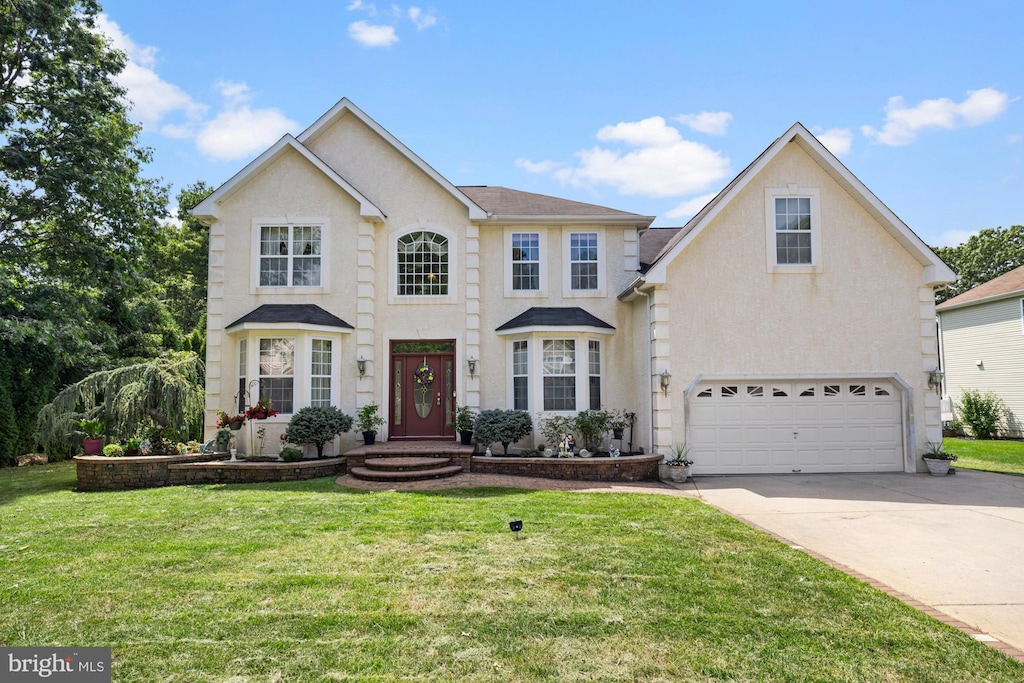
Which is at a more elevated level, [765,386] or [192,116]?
[192,116]

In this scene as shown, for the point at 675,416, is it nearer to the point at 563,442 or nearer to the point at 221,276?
the point at 563,442

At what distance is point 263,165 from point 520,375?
7.86m

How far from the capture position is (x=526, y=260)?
14.8 m

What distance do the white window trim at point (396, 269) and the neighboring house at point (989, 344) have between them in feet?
63.9

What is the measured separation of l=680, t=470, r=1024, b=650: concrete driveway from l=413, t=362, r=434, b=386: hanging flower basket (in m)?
6.40

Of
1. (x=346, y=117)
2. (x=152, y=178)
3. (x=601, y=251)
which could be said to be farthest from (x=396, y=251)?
(x=152, y=178)

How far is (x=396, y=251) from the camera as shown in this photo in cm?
1446

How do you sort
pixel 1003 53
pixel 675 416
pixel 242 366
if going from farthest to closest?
pixel 242 366
pixel 675 416
pixel 1003 53

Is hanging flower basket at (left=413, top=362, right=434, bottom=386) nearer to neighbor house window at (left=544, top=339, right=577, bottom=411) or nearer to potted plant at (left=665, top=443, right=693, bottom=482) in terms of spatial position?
neighbor house window at (left=544, top=339, right=577, bottom=411)

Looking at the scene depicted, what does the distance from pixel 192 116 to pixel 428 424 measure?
31.6ft

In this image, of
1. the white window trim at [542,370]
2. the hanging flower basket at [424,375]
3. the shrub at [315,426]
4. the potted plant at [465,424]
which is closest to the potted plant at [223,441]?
the shrub at [315,426]

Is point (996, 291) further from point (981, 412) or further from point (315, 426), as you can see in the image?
point (315, 426)

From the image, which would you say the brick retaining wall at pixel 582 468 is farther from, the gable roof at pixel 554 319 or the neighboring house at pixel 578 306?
the gable roof at pixel 554 319

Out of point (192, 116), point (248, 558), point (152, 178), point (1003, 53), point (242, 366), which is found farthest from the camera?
point (152, 178)
